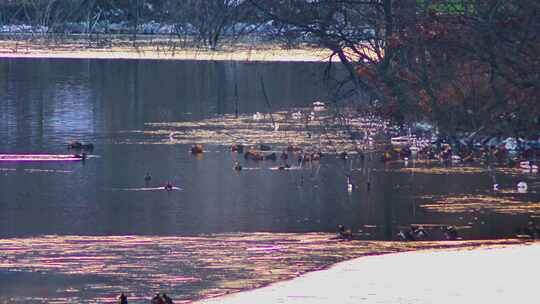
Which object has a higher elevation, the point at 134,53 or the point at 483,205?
the point at 134,53

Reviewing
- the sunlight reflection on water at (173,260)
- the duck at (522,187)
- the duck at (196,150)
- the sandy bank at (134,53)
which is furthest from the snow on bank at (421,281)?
the sandy bank at (134,53)

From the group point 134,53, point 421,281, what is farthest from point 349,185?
point 134,53

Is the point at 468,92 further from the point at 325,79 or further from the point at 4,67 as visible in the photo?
the point at 4,67

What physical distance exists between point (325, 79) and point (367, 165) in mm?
8945

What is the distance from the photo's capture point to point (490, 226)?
54.0ft

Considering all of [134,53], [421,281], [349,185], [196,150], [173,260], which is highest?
[134,53]

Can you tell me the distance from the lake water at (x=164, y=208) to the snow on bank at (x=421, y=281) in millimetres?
777

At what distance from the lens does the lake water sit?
13.3 metres

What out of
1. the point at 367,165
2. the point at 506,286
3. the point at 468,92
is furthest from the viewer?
the point at 367,165

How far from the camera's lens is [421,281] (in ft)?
38.2

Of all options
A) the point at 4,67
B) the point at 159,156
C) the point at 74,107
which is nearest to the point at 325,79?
the point at 159,156

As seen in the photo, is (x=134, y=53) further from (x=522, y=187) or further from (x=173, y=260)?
(x=173, y=260)

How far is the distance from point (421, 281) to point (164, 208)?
22.1 feet

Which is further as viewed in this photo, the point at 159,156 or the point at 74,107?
the point at 74,107
